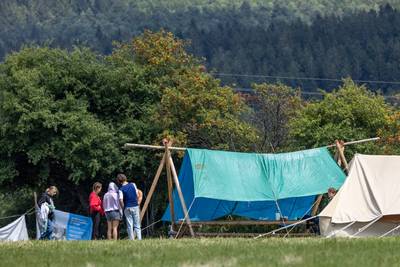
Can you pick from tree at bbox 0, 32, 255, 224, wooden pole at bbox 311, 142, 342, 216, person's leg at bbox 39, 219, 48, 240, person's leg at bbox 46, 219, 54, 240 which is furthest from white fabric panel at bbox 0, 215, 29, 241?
wooden pole at bbox 311, 142, 342, 216

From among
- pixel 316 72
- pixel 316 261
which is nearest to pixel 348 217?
pixel 316 261

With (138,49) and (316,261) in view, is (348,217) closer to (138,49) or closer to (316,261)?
(316,261)

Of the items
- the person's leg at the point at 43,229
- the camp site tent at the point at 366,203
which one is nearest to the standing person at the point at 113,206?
the person's leg at the point at 43,229

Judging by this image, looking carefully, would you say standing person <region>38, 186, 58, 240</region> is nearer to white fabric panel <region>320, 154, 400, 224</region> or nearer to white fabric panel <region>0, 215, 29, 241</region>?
white fabric panel <region>320, 154, 400, 224</region>

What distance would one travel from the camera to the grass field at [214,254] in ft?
49.1

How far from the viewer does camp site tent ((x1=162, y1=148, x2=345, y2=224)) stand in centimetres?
2930

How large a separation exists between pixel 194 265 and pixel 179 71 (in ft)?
127

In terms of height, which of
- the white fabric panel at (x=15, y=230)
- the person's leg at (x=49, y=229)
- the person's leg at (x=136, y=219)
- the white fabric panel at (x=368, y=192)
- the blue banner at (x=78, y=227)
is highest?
A: the white fabric panel at (x=368, y=192)

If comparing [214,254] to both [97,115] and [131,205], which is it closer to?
[131,205]

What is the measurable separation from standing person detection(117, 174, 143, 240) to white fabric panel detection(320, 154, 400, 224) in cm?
462

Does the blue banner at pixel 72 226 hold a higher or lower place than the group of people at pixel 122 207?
lower

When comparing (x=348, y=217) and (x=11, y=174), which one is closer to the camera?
(x=348, y=217)

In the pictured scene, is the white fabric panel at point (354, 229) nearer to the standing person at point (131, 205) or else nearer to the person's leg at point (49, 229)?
the standing person at point (131, 205)

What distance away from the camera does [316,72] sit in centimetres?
19888
